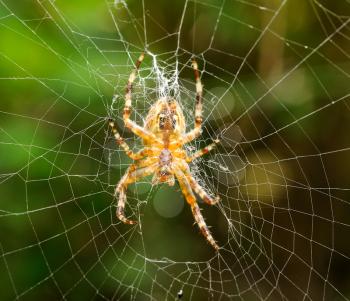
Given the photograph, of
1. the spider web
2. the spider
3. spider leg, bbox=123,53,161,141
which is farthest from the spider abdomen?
the spider web

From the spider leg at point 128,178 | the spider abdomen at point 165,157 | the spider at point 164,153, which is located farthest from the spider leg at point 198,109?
the spider leg at point 128,178

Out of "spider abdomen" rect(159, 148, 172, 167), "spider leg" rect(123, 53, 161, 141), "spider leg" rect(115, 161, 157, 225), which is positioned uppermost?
"spider leg" rect(123, 53, 161, 141)

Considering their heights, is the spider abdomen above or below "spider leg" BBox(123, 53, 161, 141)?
below

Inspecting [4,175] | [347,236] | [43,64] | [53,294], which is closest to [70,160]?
[4,175]

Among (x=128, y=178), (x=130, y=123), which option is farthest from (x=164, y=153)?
(x=130, y=123)

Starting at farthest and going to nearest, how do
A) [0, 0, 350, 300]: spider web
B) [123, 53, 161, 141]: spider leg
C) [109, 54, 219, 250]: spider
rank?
[0, 0, 350, 300]: spider web
[109, 54, 219, 250]: spider
[123, 53, 161, 141]: spider leg

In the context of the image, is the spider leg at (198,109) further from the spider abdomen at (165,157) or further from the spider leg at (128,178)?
the spider leg at (128,178)

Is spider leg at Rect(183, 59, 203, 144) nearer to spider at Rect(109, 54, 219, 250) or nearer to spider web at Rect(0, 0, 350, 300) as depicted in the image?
spider at Rect(109, 54, 219, 250)
